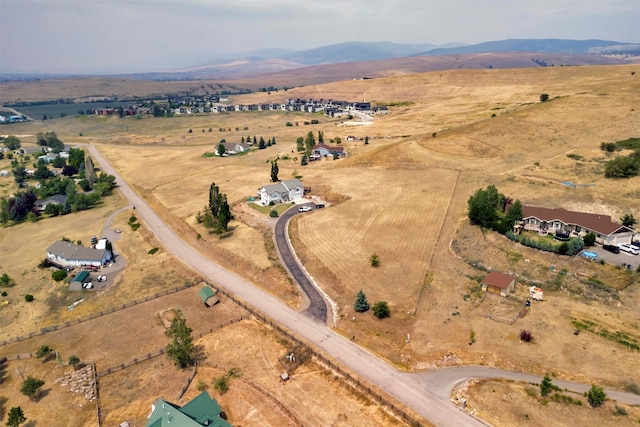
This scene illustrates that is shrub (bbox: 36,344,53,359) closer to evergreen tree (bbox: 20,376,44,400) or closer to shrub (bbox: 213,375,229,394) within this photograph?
evergreen tree (bbox: 20,376,44,400)

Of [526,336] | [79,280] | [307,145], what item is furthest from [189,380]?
[307,145]

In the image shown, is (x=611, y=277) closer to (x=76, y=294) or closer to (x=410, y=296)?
(x=410, y=296)

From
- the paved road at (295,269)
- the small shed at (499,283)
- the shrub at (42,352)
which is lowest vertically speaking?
the shrub at (42,352)

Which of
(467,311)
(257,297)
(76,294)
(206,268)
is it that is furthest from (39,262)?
(467,311)

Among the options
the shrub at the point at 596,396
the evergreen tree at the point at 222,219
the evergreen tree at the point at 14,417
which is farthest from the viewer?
the evergreen tree at the point at 222,219

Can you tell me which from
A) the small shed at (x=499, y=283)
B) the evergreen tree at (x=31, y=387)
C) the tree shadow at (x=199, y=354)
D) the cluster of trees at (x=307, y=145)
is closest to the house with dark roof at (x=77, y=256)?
the evergreen tree at (x=31, y=387)

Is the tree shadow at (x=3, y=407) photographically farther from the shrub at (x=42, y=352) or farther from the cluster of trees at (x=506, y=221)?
the cluster of trees at (x=506, y=221)

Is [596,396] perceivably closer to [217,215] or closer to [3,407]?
[3,407]
